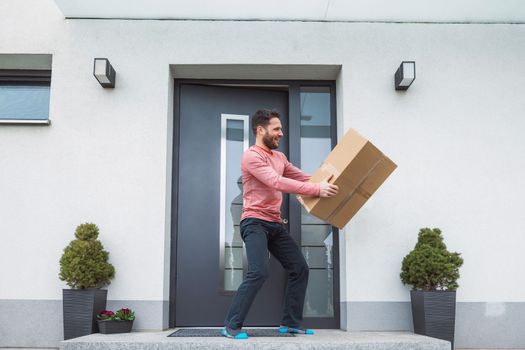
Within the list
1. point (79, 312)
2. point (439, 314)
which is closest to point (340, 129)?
point (439, 314)

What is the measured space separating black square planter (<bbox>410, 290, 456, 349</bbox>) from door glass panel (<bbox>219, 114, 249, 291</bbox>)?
59.7 inches

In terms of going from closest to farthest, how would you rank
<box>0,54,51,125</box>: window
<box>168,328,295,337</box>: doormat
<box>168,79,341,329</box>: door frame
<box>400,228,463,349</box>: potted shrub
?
1. <box>168,328,295,337</box>: doormat
2. <box>400,228,463,349</box>: potted shrub
3. <box>168,79,341,329</box>: door frame
4. <box>0,54,51,125</box>: window

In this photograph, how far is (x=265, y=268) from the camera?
13.0ft

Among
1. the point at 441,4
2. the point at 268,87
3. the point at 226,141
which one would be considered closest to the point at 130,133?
the point at 226,141

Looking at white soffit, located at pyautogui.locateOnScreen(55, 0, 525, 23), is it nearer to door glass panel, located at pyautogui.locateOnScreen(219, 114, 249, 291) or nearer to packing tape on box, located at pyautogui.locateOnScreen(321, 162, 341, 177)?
door glass panel, located at pyautogui.locateOnScreen(219, 114, 249, 291)

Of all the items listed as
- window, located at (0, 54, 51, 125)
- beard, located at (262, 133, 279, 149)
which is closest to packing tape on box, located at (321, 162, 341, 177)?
beard, located at (262, 133, 279, 149)

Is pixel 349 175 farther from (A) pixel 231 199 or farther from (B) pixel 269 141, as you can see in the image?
(A) pixel 231 199

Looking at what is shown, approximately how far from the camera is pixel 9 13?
4941mm

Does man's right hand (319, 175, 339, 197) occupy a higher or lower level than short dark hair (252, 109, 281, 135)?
lower

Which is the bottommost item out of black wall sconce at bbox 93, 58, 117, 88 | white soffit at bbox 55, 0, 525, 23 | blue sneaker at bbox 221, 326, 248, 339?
blue sneaker at bbox 221, 326, 248, 339

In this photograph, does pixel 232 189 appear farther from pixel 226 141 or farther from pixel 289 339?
pixel 289 339

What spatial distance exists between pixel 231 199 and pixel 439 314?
187cm

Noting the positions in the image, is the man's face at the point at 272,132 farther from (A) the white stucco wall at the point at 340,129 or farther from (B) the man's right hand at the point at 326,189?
(A) the white stucco wall at the point at 340,129

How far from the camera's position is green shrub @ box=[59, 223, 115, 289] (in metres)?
4.30
